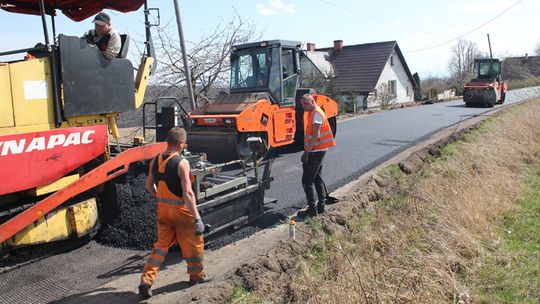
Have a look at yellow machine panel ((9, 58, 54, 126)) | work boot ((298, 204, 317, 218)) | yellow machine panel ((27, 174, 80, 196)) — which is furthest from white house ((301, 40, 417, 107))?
yellow machine panel ((9, 58, 54, 126))

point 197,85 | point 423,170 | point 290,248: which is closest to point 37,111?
point 290,248

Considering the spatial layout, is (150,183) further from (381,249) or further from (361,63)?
(361,63)

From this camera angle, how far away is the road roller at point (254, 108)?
918 centimetres

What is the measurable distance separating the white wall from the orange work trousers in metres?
31.4

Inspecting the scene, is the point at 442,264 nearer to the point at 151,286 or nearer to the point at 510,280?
the point at 510,280

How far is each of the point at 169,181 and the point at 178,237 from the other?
0.52 m

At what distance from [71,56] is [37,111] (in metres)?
0.64

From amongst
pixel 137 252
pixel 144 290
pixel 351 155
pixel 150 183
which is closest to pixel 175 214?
pixel 150 183

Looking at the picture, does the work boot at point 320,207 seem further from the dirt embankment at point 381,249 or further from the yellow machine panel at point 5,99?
the yellow machine panel at point 5,99

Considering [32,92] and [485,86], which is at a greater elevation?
[485,86]

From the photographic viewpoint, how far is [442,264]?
15.3 ft

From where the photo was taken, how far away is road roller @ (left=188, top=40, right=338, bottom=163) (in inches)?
361

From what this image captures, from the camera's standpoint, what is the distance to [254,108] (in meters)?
9.27

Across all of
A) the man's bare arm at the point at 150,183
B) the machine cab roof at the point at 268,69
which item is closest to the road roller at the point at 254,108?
the machine cab roof at the point at 268,69
